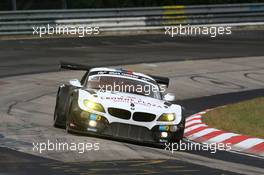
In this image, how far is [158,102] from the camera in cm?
1256

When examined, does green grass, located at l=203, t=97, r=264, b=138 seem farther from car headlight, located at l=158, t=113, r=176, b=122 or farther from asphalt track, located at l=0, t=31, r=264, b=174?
car headlight, located at l=158, t=113, r=176, b=122

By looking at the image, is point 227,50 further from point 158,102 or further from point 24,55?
point 158,102

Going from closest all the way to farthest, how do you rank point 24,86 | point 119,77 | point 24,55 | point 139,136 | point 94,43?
point 139,136 < point 119,77 < point 24,86 < point 24,55 < point 94,43

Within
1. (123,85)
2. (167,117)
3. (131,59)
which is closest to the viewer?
(167,117)

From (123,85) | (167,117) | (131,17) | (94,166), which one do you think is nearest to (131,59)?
(131,17)

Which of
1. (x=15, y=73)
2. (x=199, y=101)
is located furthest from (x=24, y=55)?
(x=199, y=101)

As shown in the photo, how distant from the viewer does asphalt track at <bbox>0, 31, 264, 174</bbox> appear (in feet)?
30.6

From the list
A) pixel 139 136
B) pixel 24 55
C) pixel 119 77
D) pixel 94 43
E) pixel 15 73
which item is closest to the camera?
pixel 139 136

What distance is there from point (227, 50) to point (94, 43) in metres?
5.19

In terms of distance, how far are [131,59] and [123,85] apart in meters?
11.6

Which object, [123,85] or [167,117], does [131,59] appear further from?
[167,117]

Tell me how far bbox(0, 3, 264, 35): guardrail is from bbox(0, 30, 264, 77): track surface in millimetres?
963

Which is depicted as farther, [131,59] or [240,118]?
[131,59]

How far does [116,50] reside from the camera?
26641 millimetres
